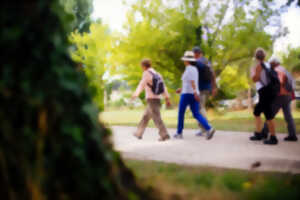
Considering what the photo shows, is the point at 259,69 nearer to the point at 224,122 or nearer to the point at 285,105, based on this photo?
the point at 285,105

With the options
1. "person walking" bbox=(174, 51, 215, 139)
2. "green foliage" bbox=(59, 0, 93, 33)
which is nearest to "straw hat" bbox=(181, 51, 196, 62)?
"person walking" bbox=(174, 51, 215, 139)

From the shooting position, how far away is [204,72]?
783cm

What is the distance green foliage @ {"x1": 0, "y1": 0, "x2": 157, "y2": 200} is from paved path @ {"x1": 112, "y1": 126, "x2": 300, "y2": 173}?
2.94 meters

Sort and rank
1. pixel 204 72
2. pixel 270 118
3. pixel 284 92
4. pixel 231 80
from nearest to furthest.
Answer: pixel 270 118, pixel 284 92, pixel 204 72, pixel 231 80

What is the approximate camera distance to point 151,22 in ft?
50.0

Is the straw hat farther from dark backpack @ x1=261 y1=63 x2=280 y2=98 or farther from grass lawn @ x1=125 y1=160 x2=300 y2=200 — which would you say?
grass lawn @ x1=125 y1=160 x2=300 y2=200

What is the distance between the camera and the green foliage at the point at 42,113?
1.64 meters

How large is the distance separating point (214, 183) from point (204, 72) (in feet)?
16.0

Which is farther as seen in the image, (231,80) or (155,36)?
(231,80)

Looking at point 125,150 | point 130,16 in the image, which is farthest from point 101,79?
point 125,150

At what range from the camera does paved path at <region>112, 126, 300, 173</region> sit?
4.39 meters

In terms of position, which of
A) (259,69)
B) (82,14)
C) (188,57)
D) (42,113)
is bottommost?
(42,113)

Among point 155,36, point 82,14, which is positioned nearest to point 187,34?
point 155,36

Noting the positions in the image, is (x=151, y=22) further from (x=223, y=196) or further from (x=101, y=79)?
(x=101, y=79)
